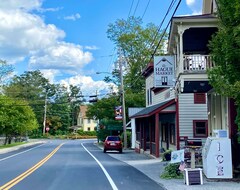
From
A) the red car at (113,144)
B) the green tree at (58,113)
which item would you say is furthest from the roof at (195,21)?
the green tree at (58,113)

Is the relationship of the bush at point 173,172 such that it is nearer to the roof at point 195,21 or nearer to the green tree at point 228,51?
the green tree at point 228,51

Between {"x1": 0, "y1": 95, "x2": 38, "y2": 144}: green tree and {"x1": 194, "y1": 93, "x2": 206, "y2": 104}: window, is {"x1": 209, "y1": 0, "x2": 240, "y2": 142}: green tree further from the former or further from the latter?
{"x1": 0, "y1": 95, "x2": 38, "y2": 144}: green tree

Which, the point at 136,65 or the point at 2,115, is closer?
the point at 2,115

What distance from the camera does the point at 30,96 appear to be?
415 ft

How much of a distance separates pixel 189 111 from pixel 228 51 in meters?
16.7

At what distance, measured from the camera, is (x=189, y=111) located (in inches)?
1190

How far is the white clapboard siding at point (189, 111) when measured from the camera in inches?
1184

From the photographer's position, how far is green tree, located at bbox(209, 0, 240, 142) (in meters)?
13.6

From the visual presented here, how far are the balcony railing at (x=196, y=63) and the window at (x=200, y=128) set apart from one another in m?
9.77

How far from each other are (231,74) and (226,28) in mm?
1490

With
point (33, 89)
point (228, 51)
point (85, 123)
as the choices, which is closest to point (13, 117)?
point (228, 51)

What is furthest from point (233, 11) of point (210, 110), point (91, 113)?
point (91, 113)

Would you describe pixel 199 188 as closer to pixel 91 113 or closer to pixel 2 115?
pixel 2 115

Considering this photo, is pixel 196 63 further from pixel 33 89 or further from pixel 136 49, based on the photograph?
pixel 33 89
